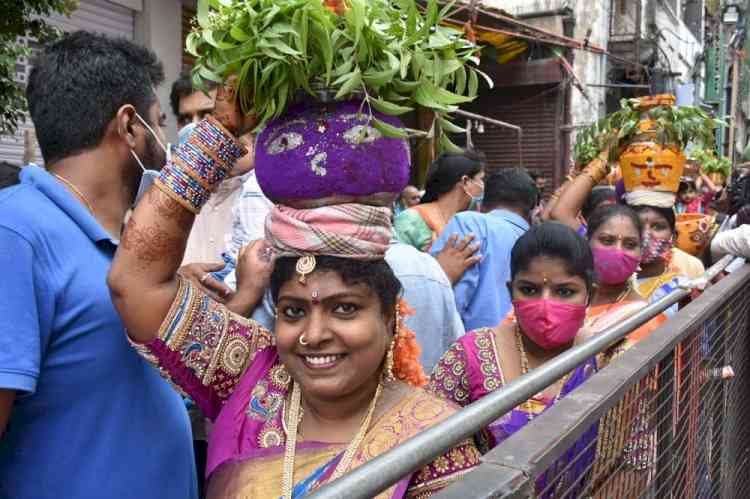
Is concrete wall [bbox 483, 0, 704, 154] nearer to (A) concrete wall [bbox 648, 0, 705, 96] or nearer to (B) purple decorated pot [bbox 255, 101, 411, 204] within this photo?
(A) concrete wall [bbox 648, 0, 705, 96]

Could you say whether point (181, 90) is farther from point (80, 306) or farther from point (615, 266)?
point (615, 266)

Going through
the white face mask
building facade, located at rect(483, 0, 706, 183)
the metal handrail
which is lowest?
the metal handrail

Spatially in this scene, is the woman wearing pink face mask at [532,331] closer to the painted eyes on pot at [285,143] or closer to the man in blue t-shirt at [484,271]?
the painted eyes on pot at [285,143]

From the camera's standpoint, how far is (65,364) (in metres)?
1.66

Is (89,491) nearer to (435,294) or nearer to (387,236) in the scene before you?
(387,236)

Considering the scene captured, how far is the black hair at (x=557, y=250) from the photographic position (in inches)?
109

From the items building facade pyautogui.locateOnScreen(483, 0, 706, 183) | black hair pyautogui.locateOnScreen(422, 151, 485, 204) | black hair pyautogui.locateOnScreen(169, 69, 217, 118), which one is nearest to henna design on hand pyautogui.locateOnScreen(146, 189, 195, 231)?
black hair pyautogui.locateOnScreen(169, 69, 217, 118)

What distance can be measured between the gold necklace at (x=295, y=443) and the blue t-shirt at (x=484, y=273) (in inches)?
101

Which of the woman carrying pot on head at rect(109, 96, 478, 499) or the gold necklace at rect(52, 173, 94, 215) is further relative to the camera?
the gold necklace at rect(52, 173, 94, 215)

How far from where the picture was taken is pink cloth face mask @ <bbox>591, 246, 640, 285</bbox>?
150 inches

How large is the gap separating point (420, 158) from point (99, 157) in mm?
9040

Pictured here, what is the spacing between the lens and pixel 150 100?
191 centimetres

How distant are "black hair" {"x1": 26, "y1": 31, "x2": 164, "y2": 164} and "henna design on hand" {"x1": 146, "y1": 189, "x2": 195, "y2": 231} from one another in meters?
0.31

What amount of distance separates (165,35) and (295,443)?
267 inches
